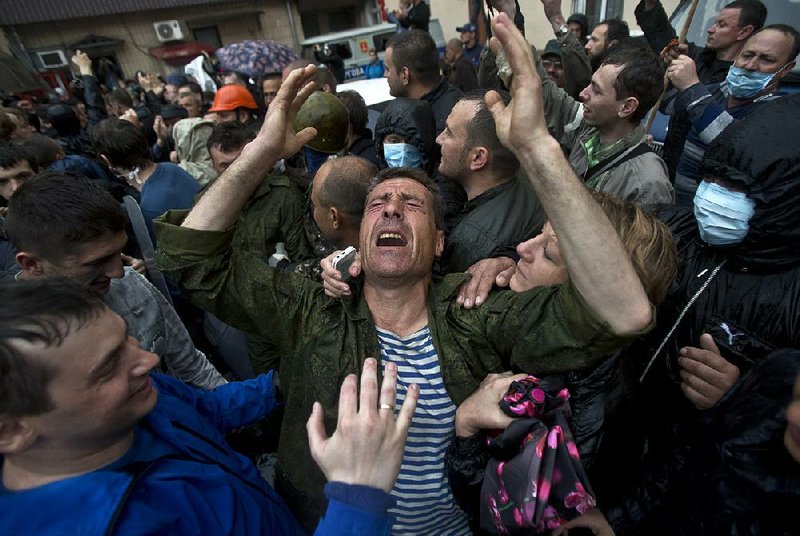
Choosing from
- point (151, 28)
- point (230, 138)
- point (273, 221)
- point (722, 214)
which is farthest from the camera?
point (151, 28)

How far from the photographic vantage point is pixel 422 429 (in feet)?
5.45

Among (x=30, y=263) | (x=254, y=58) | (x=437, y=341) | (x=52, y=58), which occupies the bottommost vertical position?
(x=437, y=341)

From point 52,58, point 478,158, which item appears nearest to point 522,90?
point 478,158

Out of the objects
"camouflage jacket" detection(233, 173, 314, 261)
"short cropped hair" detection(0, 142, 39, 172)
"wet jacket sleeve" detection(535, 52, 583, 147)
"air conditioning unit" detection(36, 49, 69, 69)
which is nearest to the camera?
"camouflage jacket" detection(233, 173, 314, 261)

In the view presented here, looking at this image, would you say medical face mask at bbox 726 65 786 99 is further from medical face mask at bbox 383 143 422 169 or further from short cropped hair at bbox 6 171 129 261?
short cropped hair at bbox 6 171 129 261

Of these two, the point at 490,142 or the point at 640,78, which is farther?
the point at 640,78

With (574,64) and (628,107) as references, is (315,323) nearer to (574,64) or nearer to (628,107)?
(628,107)

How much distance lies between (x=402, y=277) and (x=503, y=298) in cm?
40

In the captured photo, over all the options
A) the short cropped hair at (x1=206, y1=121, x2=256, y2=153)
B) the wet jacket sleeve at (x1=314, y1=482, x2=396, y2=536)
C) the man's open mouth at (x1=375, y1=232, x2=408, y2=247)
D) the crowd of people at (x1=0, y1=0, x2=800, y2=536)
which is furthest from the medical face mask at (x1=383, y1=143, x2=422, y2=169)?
the wet jacket sleeve at (x1=314, y1=482, x2=396, y2=536)

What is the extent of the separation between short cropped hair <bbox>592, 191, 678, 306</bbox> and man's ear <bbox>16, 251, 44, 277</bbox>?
88.4 inches

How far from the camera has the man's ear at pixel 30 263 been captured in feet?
5.95

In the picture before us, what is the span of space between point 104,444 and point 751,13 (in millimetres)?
5603

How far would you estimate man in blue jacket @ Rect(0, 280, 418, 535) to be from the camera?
0.97m

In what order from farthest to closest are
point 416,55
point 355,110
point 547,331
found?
1. point 416,55
2. point 355,110
3. point 547,331
